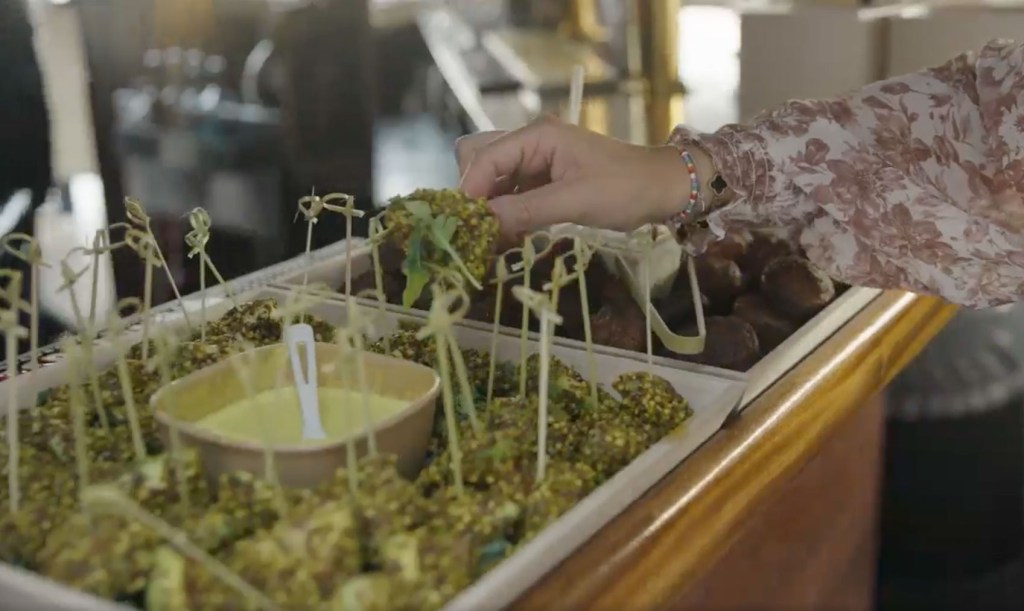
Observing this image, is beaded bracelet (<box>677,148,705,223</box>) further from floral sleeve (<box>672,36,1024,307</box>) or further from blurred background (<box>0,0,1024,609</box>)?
blurred background (<box>0,0,1024,609</box>)

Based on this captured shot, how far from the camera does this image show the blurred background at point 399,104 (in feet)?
3.77

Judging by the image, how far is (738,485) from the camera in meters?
0.76

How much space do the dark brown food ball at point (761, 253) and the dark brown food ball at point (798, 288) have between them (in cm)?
4

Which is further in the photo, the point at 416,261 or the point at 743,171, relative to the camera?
the point at 743,171

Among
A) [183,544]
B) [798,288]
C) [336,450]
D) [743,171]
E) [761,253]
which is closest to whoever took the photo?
[183,544]

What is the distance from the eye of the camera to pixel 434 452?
74cm

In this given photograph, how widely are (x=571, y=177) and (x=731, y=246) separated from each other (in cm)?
36

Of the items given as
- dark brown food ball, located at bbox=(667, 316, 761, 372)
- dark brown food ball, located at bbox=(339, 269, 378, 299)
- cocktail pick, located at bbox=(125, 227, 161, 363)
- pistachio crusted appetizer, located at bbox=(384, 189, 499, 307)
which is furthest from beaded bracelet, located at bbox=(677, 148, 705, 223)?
cocktail pick, located at bbox=(125, 227, 161, 363)

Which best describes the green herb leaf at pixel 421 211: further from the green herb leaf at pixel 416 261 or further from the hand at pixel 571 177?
the hand at pixel 571 177

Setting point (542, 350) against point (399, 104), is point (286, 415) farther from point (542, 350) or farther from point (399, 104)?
point (399, 104)

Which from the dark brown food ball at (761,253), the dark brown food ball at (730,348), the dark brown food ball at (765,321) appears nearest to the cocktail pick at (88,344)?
the dark brown food ball at (730,348)

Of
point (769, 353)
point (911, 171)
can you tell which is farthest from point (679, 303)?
point (911, 171)

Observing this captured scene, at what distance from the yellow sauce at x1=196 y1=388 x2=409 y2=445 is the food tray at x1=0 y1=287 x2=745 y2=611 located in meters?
0.13

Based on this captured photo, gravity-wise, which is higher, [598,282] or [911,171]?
[911,171]
